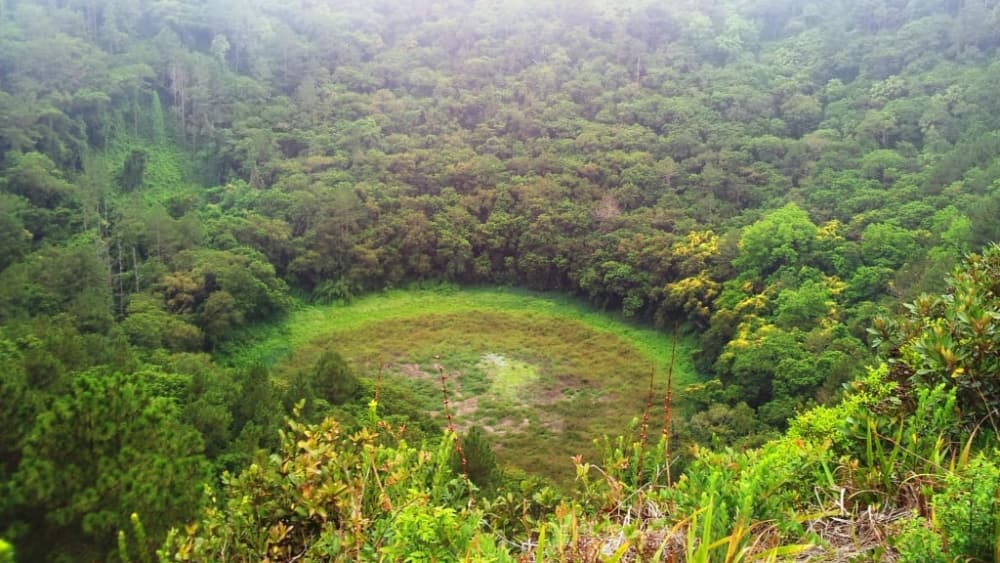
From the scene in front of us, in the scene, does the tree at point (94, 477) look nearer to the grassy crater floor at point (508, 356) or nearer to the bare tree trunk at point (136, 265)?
the grassy crater floor at point (508, 356)

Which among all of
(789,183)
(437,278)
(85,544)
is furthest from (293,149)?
(85,544)

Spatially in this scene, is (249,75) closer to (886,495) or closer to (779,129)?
(779,129)

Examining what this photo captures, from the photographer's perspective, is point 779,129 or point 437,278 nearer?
point 437,278

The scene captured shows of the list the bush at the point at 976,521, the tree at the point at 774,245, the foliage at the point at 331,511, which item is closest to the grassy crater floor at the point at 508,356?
the tree at the point at 774,245

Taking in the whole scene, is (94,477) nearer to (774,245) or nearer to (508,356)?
(508,356)

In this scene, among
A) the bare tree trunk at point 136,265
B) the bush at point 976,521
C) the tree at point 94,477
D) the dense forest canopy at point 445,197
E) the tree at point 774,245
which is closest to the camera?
the bush at point 976,521

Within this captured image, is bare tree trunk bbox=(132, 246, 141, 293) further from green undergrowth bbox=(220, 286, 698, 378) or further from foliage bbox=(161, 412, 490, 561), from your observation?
foliage bbox=(161, 412, 490, 561)
